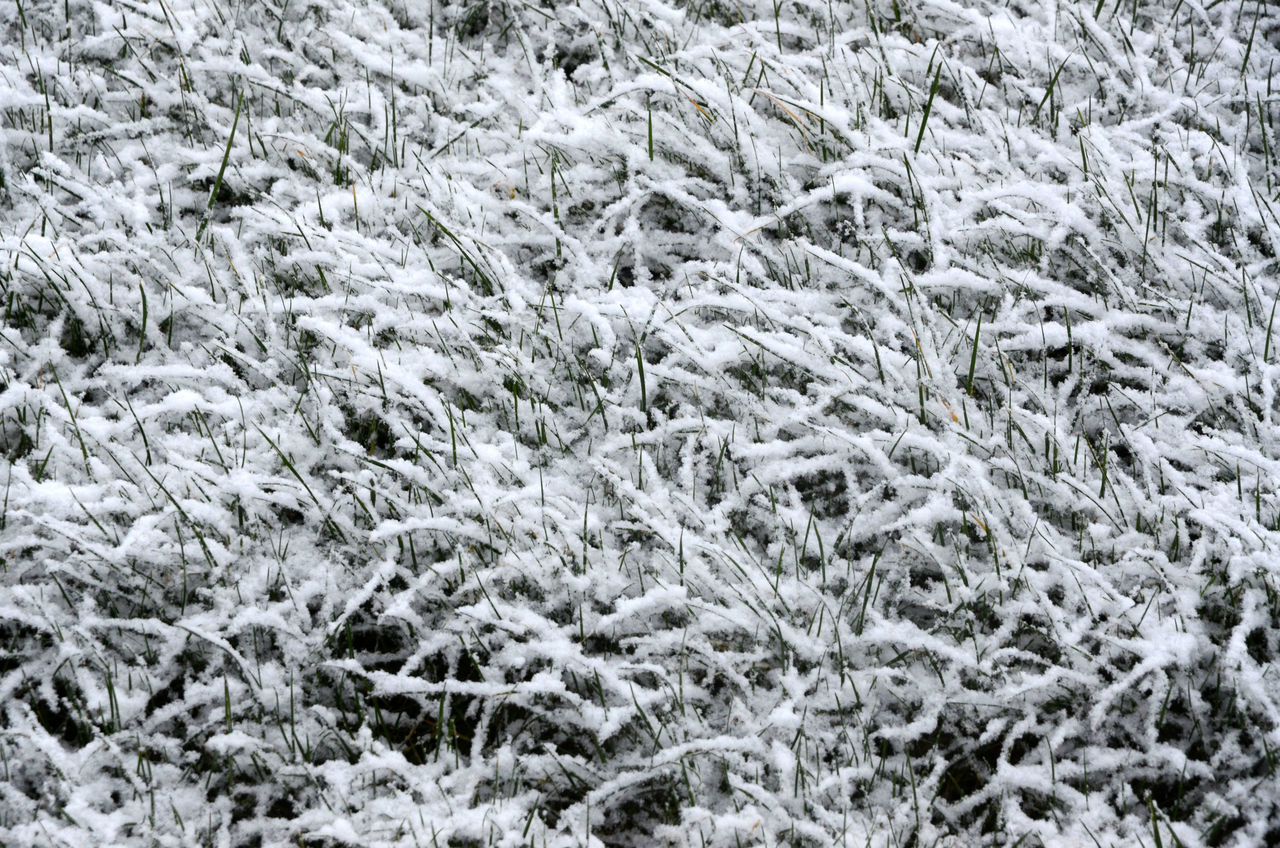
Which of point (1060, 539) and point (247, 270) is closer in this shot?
point (1060, 539)

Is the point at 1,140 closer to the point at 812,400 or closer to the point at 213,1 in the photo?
the point at 213,1

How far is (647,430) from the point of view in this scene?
6.84 ft

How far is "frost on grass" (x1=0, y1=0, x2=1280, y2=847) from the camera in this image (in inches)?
63.7

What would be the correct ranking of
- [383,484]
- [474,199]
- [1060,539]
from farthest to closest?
[474,199] → [383,484] → [1060,539]

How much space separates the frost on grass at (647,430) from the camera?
1.62 meters

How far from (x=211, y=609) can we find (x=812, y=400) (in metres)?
1.38

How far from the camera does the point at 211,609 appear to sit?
182 centimetres

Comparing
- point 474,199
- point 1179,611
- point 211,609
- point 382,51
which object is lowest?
point 211,609

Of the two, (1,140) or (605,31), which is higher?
(605,31)

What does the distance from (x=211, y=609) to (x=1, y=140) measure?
1.69 meters

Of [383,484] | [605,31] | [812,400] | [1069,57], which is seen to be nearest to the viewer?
[383,484]

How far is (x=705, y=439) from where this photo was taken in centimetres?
202

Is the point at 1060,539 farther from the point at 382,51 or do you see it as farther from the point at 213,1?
the point at 213,1

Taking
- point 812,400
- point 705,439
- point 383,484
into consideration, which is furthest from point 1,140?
point 812,400
